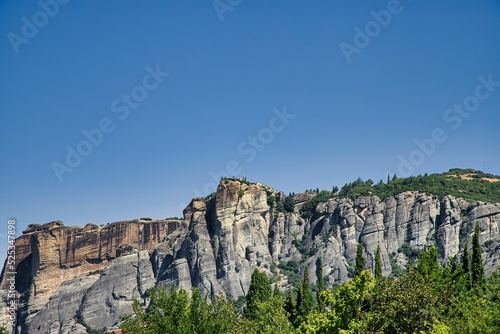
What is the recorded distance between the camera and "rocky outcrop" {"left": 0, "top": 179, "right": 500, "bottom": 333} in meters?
161

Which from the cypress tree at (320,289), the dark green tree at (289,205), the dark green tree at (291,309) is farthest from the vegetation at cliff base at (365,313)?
the dark green tree at (289,205)

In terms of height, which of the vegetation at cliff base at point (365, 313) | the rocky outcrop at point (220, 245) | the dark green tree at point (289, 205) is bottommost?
the vegetation at cliff base at point (365, 313)

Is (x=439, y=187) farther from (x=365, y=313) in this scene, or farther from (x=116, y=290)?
(x=365, y=313)

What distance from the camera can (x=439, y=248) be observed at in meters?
156

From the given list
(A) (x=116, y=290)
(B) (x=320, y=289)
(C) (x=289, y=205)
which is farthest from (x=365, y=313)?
(C) (x=289, y=205)

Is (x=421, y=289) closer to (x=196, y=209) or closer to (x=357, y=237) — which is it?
(x=357, y=237)

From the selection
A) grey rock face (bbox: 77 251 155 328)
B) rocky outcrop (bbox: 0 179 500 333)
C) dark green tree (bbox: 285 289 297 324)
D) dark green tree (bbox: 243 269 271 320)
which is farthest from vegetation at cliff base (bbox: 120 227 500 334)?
grey rock face (bbox: 77 251 155 328)

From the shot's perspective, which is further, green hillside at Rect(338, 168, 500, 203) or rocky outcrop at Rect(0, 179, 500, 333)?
green hillside at Rect(338, 168, 500, 203)

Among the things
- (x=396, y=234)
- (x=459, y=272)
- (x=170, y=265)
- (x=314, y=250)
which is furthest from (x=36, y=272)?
(x=459, y=272)

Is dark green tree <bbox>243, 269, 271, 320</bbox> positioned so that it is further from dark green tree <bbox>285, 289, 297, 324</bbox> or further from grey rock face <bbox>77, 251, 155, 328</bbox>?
grey rock face <bbox>77, 251, 155, 328</bbox>

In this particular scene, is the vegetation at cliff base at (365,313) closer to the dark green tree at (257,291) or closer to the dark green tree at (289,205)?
the dark green tree at (257,291)

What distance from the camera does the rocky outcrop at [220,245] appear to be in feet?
527

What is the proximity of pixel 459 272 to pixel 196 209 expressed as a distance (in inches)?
4509

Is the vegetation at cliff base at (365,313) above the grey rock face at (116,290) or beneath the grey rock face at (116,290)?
beneath
